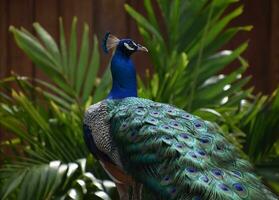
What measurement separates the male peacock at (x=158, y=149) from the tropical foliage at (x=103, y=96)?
63 cm

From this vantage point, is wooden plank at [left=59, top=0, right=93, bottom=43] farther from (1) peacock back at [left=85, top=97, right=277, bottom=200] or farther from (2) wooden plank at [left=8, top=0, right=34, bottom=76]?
(1) peacock back at [left=85, top=97, right=277, bottom=200]

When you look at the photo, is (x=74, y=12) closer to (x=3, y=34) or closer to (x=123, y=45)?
(x=3, y=34)

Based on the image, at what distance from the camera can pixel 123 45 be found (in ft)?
7.48

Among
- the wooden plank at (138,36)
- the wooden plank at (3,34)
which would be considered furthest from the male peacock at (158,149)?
the wooden plank at (3,34)

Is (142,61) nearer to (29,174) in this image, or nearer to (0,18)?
(0,18)

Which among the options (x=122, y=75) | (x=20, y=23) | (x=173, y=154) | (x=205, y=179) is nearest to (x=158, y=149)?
(x=173, y=154)

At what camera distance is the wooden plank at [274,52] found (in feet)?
12.9

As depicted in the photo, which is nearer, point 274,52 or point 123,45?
point 123,45

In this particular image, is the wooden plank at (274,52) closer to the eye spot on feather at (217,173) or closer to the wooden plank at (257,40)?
the wooden plank at (257,40)

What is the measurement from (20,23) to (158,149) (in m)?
2.19

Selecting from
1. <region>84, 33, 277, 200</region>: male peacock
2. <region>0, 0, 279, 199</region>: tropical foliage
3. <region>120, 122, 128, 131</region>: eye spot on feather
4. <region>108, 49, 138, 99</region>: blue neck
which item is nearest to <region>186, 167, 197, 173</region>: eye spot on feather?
<region>84, 33, 277, 200</region>: male peacock

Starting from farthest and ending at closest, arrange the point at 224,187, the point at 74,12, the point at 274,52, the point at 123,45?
the point at 74,12, the point at 274,52, the point at 123,45, the point at 224,187

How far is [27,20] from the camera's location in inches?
160

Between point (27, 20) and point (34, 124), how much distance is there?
103 cm
